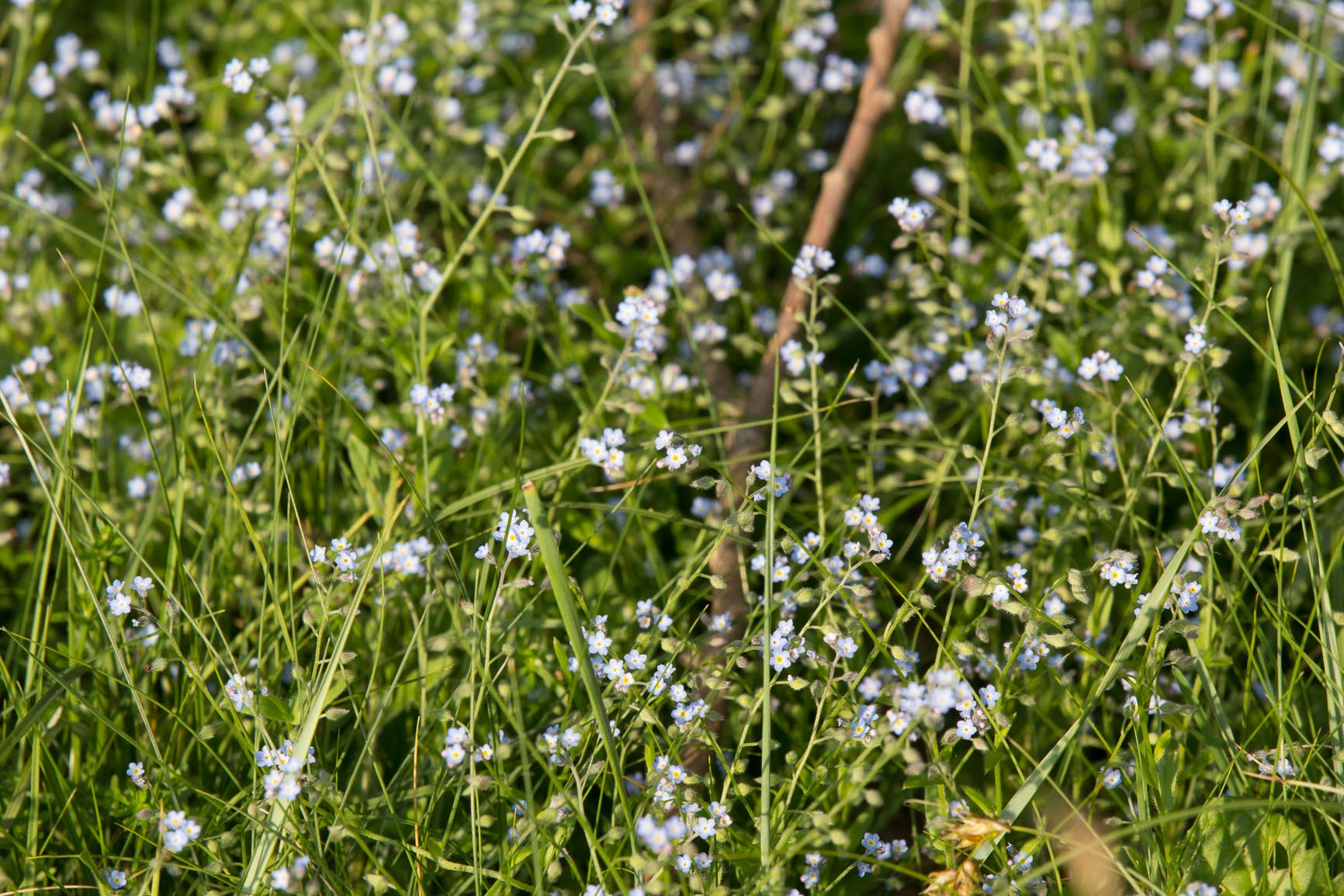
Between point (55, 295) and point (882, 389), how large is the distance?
8.19ft

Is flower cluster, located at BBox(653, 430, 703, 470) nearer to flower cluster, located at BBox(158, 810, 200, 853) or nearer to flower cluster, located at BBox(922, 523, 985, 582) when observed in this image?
flower cluster, located at BBox(922, 523, 985, 582)

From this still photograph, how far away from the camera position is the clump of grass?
233cm

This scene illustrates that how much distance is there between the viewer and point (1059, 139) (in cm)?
391

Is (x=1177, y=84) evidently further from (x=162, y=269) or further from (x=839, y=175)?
(x=162, y=269)

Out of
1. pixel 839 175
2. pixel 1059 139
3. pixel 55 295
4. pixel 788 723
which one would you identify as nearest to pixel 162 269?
pixel 55 295

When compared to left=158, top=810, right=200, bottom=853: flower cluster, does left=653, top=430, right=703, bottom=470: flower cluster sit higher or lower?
higher

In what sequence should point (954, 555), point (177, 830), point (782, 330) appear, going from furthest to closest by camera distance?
1. point (782, 330)
2. point (954, 555)
3. point (177, 830)

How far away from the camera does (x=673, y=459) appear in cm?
243

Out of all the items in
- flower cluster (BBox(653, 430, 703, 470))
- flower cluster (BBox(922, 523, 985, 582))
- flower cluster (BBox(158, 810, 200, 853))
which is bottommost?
flower cluster (BBox(158, 810, 200, 853))

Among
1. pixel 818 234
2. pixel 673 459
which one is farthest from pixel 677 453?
pixel 818 234

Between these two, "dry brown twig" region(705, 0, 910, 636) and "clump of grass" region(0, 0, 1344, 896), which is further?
"dry brown twig" region(705, 0, 910, 636)

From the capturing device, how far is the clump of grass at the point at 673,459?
91.7 inches

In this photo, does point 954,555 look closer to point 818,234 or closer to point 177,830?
point 818,234

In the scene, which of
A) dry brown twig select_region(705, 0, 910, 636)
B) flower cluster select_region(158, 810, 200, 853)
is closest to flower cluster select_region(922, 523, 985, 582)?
dry brown twig select_region(705, 0, 910, 636)
